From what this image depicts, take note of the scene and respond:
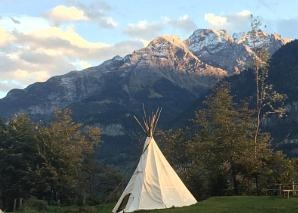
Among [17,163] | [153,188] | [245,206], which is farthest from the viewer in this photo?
[17,163]

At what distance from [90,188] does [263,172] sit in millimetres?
46767

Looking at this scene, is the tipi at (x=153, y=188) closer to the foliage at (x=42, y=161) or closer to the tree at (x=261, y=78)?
the tree at (x=261, y=78)

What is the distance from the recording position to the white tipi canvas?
122 feet

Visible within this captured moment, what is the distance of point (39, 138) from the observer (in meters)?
77.4

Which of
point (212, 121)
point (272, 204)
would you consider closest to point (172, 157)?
point (212, 121)

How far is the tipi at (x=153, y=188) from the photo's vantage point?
37.3m

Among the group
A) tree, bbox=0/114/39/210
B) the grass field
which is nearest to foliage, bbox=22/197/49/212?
tree, bbox=0/114/39/210

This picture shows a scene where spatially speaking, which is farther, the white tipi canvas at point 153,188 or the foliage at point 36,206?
the foliage at point 36,206

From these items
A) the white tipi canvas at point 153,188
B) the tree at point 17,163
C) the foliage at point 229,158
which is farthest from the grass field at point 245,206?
the tree at point 17,163

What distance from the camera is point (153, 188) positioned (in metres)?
37.9

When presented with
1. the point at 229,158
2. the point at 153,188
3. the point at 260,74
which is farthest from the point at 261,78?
the point at 153,188

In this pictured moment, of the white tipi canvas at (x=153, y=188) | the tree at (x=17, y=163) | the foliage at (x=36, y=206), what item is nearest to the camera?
the white tipi canvas at (x=153, y=188)

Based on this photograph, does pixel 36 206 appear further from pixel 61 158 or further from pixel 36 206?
pixel 61 158

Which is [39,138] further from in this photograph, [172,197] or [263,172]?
[172,197]
